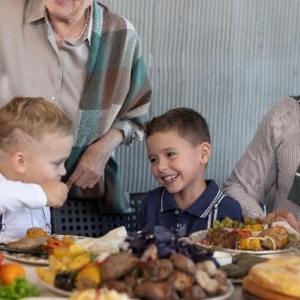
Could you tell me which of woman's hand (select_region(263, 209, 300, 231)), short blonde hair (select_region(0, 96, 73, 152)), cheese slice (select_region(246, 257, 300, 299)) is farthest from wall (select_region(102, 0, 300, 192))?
cheese slice (select_region(246, 257, 300, 299))

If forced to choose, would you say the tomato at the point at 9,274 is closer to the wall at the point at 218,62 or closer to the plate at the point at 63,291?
the plate at the point at 63,291

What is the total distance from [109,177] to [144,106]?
0.32 metres

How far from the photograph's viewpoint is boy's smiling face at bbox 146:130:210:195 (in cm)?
289

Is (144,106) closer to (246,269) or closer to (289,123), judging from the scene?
(289,123)

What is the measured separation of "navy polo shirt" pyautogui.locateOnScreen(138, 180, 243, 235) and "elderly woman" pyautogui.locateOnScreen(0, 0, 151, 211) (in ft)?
0.49

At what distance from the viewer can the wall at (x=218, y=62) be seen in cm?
383

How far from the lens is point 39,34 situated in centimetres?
290

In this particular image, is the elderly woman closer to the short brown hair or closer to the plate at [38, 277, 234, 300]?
the short brown hair

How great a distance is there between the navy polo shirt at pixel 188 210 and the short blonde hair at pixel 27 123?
2.08 ft

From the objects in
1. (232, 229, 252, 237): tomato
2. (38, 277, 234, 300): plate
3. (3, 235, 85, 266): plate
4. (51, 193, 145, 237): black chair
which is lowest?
(51, 193, 145, 237): black chair

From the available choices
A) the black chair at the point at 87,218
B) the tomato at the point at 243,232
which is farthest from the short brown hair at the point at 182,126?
the tomato at the point at 243,232

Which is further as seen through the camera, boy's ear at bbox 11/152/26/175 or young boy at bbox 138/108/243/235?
young boy at bbox 138/108/243/235

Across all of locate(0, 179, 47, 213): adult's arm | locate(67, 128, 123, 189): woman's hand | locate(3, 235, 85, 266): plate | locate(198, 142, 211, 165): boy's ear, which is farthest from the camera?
locate(198, 142, 211, 165): boy's ear

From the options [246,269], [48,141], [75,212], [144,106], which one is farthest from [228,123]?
[246,269]
